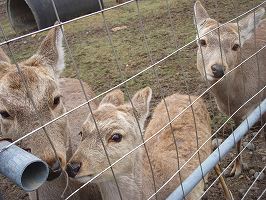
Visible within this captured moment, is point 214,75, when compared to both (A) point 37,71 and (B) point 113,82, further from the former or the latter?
(B) point 113,82

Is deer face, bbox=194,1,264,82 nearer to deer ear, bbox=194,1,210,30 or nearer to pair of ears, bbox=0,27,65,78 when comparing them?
deer ear, bbox=194,1,210,30

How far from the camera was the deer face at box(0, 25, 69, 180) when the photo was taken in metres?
2.05

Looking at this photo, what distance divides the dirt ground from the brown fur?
44cm

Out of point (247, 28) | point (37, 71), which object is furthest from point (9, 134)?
point (247, 28)

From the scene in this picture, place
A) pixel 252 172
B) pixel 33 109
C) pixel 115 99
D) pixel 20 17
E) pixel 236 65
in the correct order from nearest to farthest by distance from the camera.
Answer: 1. pixel 33 109
2. pixel 115 99
3. pixel 252 172
4. pixel 236 65
5. pixel 20 17

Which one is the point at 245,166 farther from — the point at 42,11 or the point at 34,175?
the point at 42,11

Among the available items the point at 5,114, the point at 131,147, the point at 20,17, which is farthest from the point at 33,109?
the point at 20,17

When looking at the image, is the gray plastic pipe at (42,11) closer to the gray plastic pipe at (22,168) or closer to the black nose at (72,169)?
the black nose at (72,169)

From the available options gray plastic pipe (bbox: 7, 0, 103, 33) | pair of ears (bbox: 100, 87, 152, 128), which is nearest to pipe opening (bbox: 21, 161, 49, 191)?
pair of ears (bbox: 100, 87, 152, 128)

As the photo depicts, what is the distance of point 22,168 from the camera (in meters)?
1.30

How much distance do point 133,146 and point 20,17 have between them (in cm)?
785

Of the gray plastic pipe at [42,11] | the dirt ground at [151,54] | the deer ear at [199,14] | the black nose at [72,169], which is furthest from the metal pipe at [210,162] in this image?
the gray plastic pipe at [42,11]

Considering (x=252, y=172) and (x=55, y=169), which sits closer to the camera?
(x=55, y=169)

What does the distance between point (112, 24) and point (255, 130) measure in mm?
4789
